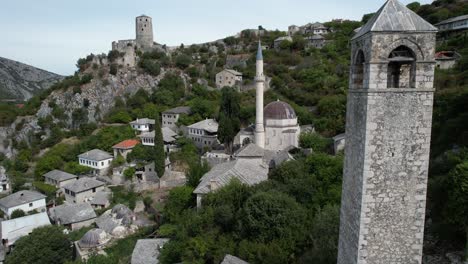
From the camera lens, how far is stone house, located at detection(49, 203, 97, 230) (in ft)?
78.3

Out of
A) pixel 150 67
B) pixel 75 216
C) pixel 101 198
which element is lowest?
pixel 75 216

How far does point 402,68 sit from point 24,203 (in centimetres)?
3215

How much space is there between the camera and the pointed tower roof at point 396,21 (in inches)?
240

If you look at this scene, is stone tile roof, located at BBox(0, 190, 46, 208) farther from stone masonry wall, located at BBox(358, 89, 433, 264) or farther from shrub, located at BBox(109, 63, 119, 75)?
stone masonry wall, located at BBox(358, 89, 433, 264)

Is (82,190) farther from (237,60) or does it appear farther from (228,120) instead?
(237,60)

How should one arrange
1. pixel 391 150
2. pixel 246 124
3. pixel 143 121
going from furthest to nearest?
1. pixel 143 121
2. pixel 246 124
3. pixel 391 150

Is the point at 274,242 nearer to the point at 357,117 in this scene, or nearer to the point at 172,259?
the point at 172,259

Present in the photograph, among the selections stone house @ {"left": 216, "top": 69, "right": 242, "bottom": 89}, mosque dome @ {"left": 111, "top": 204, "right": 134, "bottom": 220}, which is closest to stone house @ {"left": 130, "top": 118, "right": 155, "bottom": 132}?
stone house @ {"left": 216, "top": 69, "right": 242, "bottom": 89}

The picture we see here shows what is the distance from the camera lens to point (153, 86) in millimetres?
49969

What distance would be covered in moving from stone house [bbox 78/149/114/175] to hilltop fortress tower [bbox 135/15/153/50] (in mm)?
33307

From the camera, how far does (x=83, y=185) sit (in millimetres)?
28547

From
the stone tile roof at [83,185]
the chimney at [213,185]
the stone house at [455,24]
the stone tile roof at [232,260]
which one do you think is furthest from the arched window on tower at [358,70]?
the stone house at [455,24]

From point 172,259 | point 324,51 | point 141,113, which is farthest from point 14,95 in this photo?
point 172,259

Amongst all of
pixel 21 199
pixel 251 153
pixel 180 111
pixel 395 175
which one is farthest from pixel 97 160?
pixel 395 175
